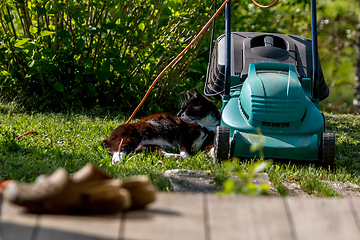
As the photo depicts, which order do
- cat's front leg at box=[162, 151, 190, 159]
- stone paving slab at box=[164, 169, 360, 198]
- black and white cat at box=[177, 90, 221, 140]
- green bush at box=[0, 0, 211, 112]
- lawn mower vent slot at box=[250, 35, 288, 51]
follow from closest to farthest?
stone paving slab at box=[164, 169, 360, 198] < cat's front leg at box=[162, 151, 190, 159] < lawn mower vent slot at box=[250, 35, 288, 51] < black and white cat at box=[177, 90, 221, 140] < green bush at box=[0, 0, 211, 112]

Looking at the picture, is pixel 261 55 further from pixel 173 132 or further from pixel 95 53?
pixel 95 53

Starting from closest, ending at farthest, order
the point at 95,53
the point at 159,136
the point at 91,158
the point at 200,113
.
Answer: the point at 91,158, the point at 159,136, the point at 200,113, the point at 95,53

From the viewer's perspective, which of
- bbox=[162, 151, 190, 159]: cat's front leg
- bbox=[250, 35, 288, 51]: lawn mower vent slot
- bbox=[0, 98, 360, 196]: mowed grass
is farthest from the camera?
bbox=[250, 35, 288, 51]: lawn mower vent slot

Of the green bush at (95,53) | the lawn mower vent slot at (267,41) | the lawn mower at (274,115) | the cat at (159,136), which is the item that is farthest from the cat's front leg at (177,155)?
the green bush at (95,53)

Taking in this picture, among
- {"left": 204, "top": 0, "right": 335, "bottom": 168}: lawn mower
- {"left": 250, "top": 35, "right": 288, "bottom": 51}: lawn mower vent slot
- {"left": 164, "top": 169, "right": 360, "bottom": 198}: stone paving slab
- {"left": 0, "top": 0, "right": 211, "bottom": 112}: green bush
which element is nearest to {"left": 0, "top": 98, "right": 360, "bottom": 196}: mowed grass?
{"left": 164, "top": 169, "right": 360, "bottom": 198}: stone paving slab

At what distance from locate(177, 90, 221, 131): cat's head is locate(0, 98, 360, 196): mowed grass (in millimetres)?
720

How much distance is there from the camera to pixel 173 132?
152 inches

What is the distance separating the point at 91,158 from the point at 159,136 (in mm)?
812

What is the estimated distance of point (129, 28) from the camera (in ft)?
15.7

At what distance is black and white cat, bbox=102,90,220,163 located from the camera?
11.5 feet

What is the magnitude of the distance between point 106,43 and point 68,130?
1.48 meters

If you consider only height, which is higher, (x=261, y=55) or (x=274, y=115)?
(x=261, y=55)

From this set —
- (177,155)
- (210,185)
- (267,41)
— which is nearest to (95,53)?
(177,155)

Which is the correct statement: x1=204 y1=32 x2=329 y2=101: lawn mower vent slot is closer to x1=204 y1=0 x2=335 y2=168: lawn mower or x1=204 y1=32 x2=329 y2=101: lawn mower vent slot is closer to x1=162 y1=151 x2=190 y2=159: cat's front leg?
x1=204 y1=0 x2=335 y2=168: lawn mower
